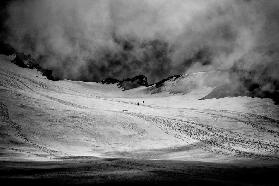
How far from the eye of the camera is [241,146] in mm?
24922

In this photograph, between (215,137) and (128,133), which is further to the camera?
(215,137)

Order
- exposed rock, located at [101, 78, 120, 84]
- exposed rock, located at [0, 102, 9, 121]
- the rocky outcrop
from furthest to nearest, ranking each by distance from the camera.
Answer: exposed rock, located at [101, 78, 120, 84] < the rocky outcrop < exposed rock, located at [0, 102, 9, 121]

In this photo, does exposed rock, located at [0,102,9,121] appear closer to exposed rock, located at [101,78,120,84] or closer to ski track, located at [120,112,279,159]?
ski track, located at [120,112,279,159]

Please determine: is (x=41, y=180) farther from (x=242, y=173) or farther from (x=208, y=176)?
(x=242, y=173)

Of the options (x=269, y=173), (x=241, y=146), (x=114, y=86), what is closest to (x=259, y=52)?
(x=241, y=146)

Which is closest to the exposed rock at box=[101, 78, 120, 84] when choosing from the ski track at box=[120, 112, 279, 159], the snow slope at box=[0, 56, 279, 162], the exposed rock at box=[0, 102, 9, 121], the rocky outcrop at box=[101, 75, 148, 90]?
the rocky outcrop at box=[101, 75, 148, 90]

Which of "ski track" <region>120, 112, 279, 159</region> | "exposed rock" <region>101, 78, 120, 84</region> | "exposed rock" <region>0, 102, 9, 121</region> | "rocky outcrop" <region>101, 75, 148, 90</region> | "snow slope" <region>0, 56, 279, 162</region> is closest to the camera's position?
"snow slope" <region>0, 56, 279, 162</region>

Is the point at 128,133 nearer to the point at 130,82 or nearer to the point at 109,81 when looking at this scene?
the point at 130,82

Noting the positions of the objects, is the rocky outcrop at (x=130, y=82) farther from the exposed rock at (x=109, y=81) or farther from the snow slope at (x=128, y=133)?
the snow slope at (x=128, y=133)

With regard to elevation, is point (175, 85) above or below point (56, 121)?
above

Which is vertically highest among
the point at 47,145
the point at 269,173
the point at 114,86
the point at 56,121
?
the point at 114,86

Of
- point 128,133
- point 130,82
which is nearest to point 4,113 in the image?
point 128,133

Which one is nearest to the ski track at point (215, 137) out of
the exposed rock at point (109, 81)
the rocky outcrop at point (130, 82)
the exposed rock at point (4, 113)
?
the exposed rock at point (4, 113)

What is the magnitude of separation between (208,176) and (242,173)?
1.96 metres
